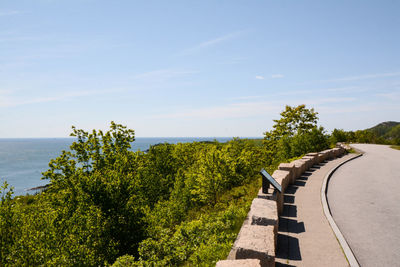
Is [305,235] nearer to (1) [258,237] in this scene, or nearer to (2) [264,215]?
(2) [264,215]

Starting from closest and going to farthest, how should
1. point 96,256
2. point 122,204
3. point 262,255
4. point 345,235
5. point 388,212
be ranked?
1. point 262,255
2. point 345,235
3. point 388,212
4. point 96,256
5. point 122,204

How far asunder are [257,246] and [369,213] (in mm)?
6758

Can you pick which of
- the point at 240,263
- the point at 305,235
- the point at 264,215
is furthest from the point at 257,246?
the point at 305,235

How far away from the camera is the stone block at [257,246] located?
495 centimetres

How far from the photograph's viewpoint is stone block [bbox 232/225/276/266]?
495 centimetres

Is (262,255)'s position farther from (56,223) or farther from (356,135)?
(356,135)

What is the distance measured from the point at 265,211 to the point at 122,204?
30.0ft

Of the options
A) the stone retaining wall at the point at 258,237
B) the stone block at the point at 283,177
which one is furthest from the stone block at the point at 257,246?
the stone block at the point at 283,177

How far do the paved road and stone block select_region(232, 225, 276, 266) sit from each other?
2633 mm

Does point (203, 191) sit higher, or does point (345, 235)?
point (345, 235)

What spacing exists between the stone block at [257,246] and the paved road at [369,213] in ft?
8.64

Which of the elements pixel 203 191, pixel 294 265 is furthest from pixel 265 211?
pixel 203 191

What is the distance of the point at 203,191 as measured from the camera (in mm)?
18844

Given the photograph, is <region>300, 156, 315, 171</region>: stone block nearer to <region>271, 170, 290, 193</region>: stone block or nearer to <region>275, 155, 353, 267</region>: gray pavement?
<region>271, 170, 290, 193</region>: stone block
